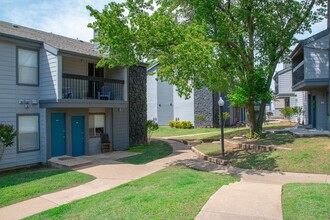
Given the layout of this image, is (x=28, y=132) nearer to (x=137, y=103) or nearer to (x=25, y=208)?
(x=25, y=208)

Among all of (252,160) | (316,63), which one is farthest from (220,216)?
(316,63)

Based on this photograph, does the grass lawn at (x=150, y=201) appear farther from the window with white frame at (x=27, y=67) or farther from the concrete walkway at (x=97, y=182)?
the window with white frame at (x=27, y=67)

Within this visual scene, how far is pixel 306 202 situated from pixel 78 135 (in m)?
11.4

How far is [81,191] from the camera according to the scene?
26.0 feet

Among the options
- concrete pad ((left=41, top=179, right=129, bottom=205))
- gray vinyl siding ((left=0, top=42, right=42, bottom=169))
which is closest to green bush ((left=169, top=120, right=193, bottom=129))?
gray vinyl siding ((left=0, top=42, right=42, bottom=169))

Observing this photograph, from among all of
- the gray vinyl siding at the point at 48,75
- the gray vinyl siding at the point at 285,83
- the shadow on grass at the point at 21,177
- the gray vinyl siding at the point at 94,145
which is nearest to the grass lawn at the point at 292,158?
the gray vinyl siding at the point at 94,145

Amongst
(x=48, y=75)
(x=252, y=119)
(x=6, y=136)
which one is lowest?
(x=6, y=136)

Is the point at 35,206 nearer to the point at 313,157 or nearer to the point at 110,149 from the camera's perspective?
the point at 110,149

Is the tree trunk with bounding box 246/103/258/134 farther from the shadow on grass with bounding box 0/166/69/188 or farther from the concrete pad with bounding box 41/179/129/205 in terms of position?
the shadow on grass with bounding box 0/166/69/188

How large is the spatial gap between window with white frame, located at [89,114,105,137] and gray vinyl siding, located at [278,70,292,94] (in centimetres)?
2218

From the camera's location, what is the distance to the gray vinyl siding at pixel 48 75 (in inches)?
464

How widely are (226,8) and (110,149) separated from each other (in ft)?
34.7

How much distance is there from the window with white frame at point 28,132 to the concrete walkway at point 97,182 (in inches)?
119

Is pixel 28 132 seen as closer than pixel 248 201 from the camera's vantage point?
No
